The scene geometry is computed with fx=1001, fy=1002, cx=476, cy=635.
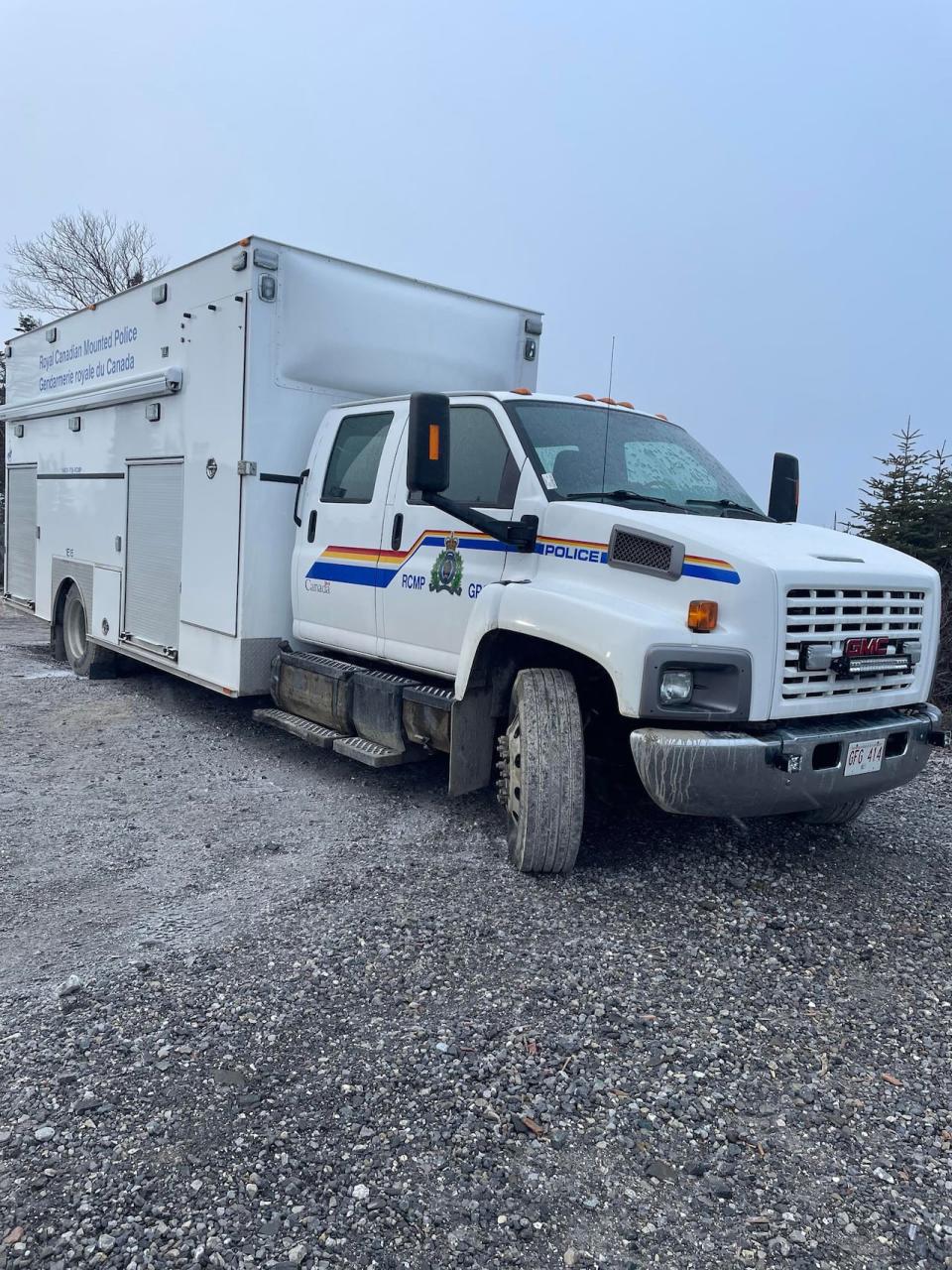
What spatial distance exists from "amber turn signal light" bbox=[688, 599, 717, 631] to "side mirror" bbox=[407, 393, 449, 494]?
1.37 metres

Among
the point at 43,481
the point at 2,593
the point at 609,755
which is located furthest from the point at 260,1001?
the point at 2,593

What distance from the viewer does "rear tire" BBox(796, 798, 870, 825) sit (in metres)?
5.50

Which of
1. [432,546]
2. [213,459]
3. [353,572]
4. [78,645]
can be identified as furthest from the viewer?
[78,645]

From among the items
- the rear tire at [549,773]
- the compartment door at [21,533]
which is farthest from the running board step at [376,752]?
the compartment door at [21,533]

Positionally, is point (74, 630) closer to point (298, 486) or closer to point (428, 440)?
point (298, 486)

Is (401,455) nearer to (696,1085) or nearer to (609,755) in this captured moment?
(609,755)

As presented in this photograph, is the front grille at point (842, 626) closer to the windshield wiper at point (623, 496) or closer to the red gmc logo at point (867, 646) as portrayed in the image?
the red gmc logo at point (867, 646)

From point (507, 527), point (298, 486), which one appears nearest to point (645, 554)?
point (507, 527)

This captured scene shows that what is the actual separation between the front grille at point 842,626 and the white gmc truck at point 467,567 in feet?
0.05

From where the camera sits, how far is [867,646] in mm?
4465

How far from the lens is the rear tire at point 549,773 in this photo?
4.59 metres

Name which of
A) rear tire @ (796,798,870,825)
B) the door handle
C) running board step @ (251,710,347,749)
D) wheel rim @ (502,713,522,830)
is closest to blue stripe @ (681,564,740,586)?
wheel rim @ (502,713,522,830)

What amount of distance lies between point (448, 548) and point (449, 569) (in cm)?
12

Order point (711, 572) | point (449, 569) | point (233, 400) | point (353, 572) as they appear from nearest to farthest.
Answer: point (711, 572) < point (449, 569) < point (353, 572) < point (233, 400)
